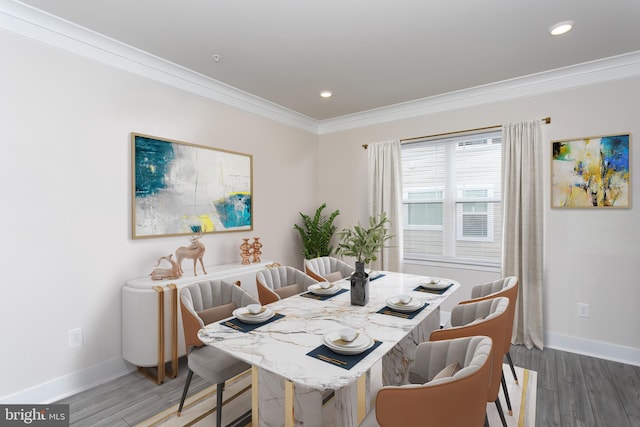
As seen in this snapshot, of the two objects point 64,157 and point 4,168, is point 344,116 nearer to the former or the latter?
point 64,157

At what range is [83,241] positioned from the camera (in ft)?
8.25

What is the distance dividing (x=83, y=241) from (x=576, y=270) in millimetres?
4519

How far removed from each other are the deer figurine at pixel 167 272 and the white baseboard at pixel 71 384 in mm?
761

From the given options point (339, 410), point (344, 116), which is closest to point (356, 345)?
point (339, 410)

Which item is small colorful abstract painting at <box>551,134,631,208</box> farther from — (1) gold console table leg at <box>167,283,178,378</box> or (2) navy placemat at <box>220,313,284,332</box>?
(1) gold console table leg at <box>167,283,178,378</box>

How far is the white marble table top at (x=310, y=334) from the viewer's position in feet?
4.24

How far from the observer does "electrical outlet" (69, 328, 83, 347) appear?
8.02 ft

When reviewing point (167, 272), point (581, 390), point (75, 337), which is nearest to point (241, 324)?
point (167, 272)

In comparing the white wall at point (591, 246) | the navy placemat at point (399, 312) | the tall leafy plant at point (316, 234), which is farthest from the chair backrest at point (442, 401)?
the tall leafy plant at point (316, 234)

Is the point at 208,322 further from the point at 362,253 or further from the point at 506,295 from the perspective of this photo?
the point at 506,295

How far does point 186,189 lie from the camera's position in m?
3.15

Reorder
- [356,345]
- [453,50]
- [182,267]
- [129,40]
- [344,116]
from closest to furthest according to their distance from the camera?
[356,345], [129,40], [453,50], [182,267], [344,116]

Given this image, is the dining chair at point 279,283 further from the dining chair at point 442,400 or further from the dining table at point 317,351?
the dining chair at point 442,400

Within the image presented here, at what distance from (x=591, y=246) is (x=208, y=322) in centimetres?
359
